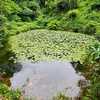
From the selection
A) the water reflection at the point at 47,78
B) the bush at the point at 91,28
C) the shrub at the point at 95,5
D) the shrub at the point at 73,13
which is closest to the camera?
the water reflection at the point at 47,78

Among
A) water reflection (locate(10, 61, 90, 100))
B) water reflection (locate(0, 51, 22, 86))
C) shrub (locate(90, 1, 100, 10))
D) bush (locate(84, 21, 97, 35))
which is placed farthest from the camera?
shrub (locate(90, 1, 100, 10))

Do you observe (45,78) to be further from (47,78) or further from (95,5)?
(95,5)

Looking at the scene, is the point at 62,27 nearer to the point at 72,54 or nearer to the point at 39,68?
the point at 72,54

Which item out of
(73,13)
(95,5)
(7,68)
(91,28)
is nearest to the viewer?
(7,68)

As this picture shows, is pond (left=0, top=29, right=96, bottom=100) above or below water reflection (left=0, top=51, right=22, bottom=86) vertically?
below

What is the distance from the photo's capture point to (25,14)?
1395 centimetres

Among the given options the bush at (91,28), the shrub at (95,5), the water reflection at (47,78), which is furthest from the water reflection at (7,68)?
the shrub at (95,5)

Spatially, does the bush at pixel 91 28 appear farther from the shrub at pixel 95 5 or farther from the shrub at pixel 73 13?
the shrub at pixel 73 13

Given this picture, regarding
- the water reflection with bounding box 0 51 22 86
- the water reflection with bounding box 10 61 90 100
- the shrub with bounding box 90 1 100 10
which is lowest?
the water reflection with bounding box 10 61 90 100

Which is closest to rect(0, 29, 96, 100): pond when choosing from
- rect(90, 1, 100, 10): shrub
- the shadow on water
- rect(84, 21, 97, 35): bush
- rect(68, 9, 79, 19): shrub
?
the shadow on water

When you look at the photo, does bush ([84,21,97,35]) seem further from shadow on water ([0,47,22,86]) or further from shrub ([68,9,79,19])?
shadow on water ([0,47,22,86])

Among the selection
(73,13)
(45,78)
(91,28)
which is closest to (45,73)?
(45,78)

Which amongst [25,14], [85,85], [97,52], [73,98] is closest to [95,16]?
[97,52]

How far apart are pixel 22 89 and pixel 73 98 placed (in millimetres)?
1338
